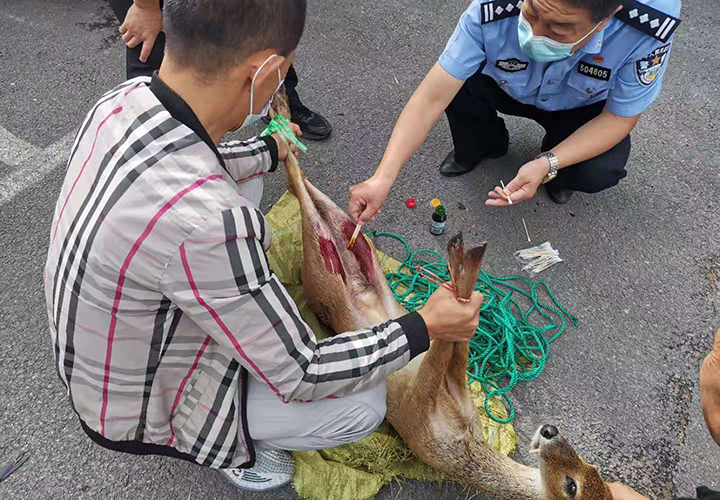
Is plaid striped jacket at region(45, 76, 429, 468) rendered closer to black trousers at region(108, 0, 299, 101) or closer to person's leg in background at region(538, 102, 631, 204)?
black trousers at region(108, 0, 299, 101)

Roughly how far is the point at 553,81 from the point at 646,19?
48cm

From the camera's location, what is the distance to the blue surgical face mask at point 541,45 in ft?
7.25

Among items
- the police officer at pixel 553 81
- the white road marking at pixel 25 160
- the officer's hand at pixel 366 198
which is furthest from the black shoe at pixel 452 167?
the white road marking at pixel 25 160

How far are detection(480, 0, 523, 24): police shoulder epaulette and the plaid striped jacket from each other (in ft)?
5.06

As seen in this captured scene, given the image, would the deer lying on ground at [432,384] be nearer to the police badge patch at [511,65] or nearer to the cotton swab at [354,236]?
the cotton swab at [354,236]

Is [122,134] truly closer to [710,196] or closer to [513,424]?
[513,424]

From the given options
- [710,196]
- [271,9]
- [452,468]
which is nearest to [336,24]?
[710,196]

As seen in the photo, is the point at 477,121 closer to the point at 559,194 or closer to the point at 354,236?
the point at 559,194

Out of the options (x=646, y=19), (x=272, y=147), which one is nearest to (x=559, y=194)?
(x=646, y=19)

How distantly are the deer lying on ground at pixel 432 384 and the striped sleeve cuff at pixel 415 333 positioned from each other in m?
0.16

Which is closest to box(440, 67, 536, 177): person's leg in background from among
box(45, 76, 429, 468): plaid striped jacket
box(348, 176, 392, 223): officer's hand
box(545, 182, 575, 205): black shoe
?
box(545, 182, 575, 205): black shoe

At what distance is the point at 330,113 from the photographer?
12.0 ft

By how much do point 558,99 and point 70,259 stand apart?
2.42 m

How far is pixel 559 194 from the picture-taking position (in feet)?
10.7
